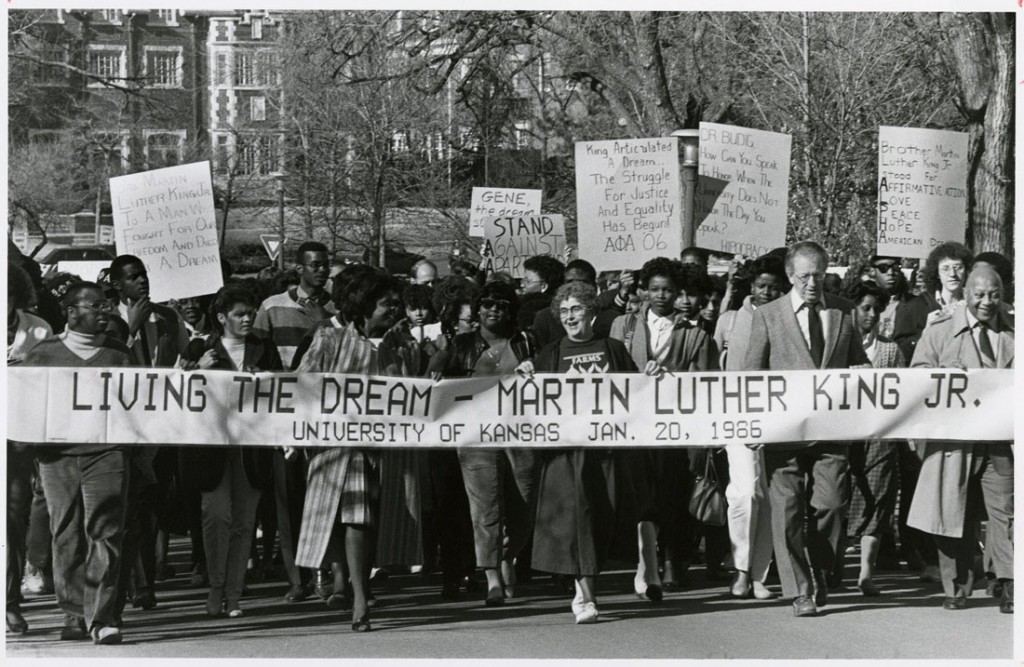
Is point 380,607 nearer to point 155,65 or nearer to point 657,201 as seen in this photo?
point 657,201

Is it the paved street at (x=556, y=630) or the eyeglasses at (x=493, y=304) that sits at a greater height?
the eyeglasses at (x=493, y=304)

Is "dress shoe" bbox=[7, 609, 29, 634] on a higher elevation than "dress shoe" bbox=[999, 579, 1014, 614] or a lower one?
lower

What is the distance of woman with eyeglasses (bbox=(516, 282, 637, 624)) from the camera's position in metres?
7.85

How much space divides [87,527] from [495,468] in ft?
6.76

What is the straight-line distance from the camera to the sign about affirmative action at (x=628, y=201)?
37.7ft

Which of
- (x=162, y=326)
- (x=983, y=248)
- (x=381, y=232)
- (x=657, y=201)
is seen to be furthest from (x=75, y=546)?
(x=381, y=232)

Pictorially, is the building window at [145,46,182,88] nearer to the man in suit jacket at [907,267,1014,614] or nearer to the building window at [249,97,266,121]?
the building window at [249,97,266,121]

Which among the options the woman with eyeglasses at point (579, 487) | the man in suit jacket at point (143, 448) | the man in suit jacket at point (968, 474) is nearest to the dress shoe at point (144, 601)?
the man in suit jacket at point (143, 448)

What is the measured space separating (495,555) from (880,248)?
3876 millimetres

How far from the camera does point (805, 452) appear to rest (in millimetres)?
8062

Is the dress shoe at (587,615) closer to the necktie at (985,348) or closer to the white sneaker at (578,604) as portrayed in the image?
the white sneaker at (578,604)

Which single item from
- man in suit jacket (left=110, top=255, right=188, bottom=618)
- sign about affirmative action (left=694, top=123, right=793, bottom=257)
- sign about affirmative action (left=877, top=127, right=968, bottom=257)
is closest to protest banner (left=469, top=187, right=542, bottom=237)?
sign about affirmative action (left=694, top=123, right=793, bottom=257)

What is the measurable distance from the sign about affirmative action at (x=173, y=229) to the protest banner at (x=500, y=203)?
22.0ft

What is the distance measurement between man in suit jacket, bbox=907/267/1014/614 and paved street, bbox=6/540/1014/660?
25 centimetres
